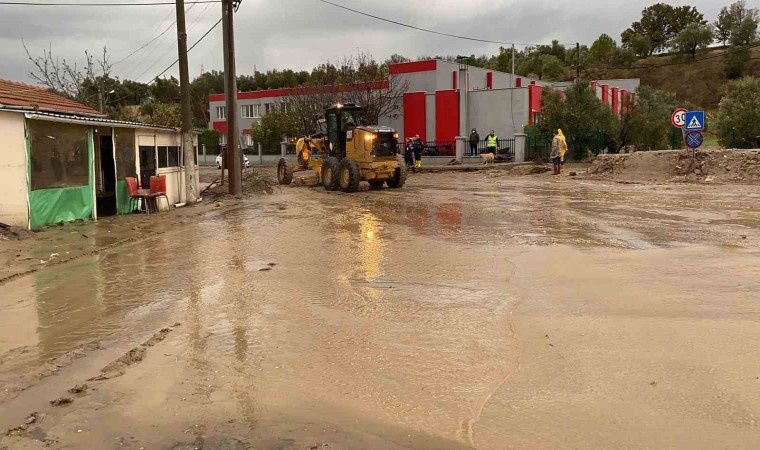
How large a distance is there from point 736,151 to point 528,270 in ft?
56.6

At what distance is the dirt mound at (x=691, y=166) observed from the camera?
21.2 meters

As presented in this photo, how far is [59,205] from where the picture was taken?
43.3 ft

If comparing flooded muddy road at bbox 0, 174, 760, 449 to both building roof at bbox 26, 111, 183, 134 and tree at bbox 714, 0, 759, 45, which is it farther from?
tree at bbox 714, 0, 759, 45

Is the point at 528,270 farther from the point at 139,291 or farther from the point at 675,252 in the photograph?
the point at 139,291

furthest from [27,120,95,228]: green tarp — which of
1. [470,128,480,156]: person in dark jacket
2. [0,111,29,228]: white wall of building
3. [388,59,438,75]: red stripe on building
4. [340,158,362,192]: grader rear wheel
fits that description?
[388,59,438,75]: red stripe on building

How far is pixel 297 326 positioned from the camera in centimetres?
624

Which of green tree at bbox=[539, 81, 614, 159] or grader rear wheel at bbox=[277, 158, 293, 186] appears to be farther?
green tree at bbox=[539, 81, 614, 159]

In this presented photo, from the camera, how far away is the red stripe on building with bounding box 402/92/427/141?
140ft

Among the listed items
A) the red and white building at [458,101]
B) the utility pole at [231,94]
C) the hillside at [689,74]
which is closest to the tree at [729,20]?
the hillside at [689,74]

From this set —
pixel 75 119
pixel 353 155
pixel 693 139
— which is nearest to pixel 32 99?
pixel 75 119

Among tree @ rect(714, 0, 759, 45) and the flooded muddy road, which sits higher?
tree @ rect(714, 0, 759, 45)

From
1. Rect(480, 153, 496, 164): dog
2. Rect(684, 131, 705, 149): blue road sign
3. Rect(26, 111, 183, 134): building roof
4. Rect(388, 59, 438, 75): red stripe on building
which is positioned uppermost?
Rect(388, 59, 438, 75): red stripe on building

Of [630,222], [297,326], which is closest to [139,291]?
[297,326]

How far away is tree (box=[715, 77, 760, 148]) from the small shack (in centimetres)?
2404
